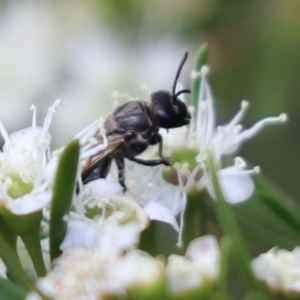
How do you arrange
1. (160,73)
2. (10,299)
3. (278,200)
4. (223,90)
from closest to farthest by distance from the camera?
(10,299)
(278,200)
(223,90)
(160,73)

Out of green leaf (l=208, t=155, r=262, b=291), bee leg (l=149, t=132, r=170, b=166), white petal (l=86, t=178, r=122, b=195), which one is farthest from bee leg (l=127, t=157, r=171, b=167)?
green leaf (l=208, t=155, r=262, b=291)

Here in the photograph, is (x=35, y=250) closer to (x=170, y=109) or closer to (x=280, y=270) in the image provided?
(x=280, y=270)

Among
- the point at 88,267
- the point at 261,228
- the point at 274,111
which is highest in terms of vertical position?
the point at 88,267

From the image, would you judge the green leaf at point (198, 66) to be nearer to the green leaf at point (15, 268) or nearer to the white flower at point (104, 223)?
the white flower at point (104, 223)

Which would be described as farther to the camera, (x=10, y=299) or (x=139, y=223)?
(x=139, y=223)

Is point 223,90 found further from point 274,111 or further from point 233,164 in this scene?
point 233,164

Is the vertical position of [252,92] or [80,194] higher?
[80,194]

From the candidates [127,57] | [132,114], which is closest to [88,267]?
[132,114]
